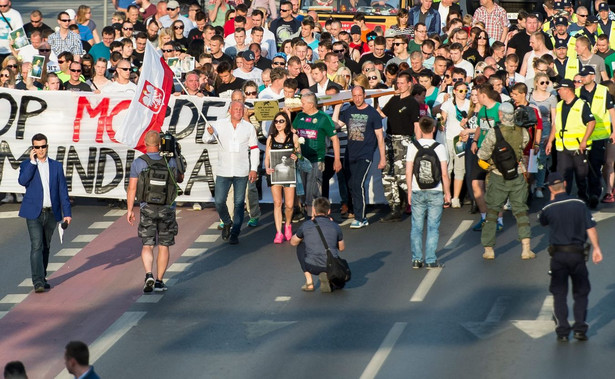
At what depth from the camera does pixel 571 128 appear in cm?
1952

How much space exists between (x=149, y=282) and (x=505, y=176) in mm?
4462

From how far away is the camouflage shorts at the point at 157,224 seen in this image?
16.3m

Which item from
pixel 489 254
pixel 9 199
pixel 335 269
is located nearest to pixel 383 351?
pixel 335 269

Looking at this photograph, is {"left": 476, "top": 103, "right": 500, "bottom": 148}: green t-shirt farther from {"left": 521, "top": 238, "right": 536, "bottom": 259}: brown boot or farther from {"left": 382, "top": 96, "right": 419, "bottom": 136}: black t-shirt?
{"left": 521, "top": 238, "right": 536, "bottom": 259}: brown boot

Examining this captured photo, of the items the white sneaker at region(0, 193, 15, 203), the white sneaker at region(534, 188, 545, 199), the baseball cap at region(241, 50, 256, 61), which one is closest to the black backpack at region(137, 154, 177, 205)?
the white sneaker at region(0, 193, 15, 203)

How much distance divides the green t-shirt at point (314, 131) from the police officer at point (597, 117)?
3836mm

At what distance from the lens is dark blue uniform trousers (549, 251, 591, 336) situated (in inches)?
544

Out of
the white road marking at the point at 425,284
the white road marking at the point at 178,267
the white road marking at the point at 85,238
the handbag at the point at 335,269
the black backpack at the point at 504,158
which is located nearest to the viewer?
the white road marking at the point at 425,284

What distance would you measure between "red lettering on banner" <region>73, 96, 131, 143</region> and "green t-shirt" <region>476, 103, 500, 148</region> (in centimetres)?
534

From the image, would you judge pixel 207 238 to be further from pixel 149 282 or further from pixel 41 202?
pixel 41 202

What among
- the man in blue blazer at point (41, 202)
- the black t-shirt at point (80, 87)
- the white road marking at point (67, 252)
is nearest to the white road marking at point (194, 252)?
the white road marking at point (67, 252)

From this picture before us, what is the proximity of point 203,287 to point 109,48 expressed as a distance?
9.73 m

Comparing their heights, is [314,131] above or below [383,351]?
above

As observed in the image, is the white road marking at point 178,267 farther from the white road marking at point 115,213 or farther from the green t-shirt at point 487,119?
the green t-shirt at point 487,119
